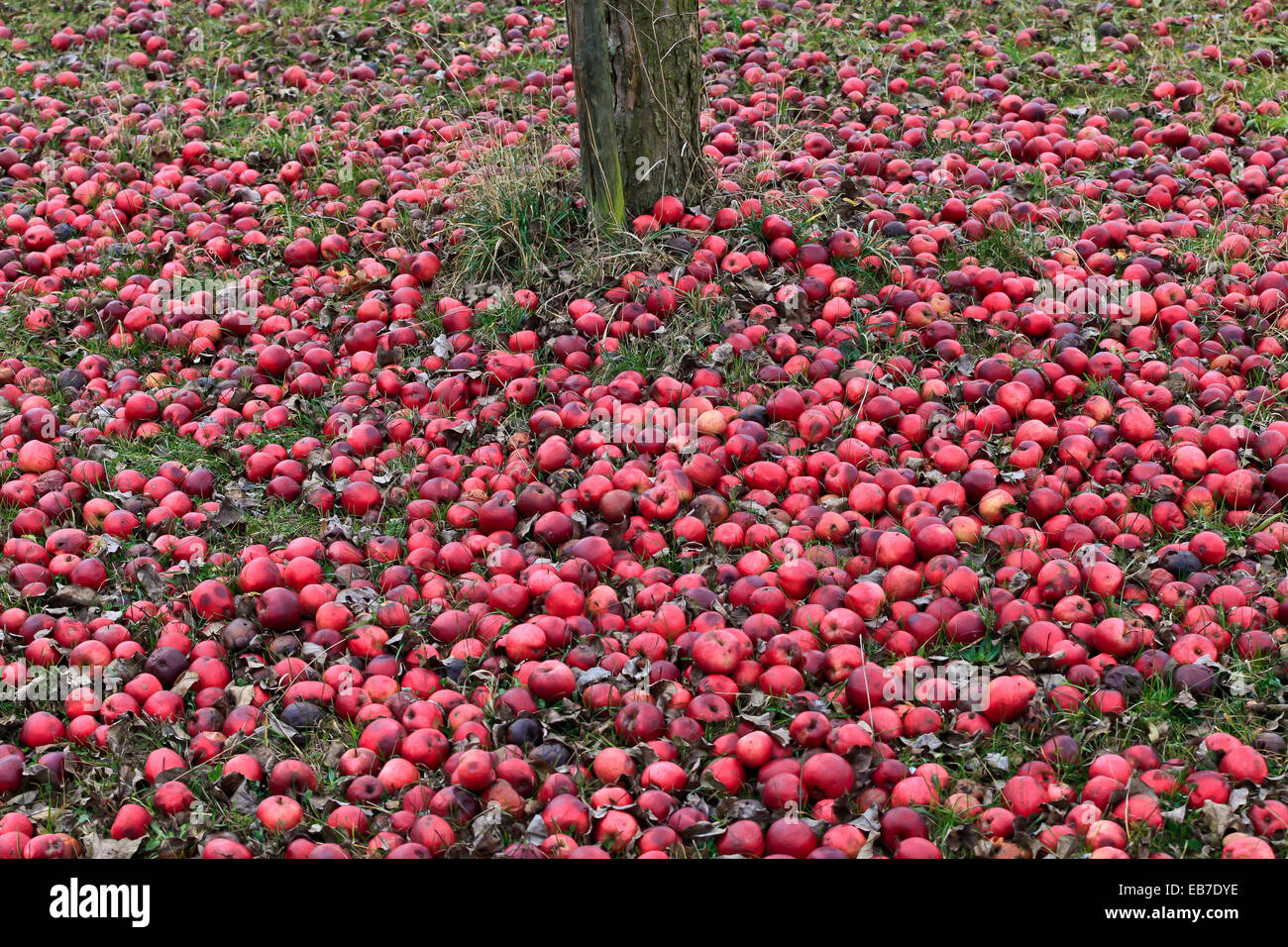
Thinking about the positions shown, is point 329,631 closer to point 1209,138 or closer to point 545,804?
point 545,804

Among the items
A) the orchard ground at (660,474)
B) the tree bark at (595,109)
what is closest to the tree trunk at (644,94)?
the tree bark at (595,109)

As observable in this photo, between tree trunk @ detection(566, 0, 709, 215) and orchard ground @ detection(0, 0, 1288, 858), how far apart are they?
19cm

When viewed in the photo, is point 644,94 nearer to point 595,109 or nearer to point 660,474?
point 595,109

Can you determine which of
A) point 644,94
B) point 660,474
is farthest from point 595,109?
point 660,474

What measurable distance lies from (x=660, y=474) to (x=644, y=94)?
188cm

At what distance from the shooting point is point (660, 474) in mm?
4051

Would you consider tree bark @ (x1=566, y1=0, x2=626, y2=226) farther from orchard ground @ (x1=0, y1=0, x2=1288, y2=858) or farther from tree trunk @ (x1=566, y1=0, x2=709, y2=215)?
orchard ground @ (x1=0, y1=0, x2=1288, y2=858)

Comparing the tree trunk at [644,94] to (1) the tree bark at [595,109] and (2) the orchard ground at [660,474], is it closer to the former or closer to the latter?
(1) the tree bark at [595,109]

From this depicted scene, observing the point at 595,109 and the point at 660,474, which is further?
the point at 595,109

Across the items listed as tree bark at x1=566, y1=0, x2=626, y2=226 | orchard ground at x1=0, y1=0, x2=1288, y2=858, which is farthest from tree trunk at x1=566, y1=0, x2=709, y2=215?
orchard ground at x1=0, y1=0, x2=1288, y2=858

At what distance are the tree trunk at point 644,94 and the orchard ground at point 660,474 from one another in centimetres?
19

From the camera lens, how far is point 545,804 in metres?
3.00

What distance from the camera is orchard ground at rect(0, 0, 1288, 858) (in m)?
3.04

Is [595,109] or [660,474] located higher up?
[595,109]
